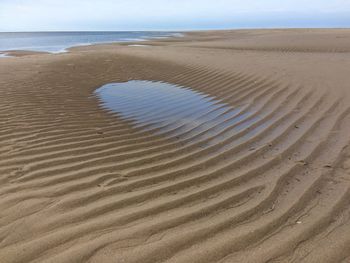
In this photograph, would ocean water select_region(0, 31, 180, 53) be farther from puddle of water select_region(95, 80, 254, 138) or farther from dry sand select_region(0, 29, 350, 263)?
dry sand select_region(0, 29, 350, 263)

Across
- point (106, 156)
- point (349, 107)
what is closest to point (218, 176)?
point (106, 156)

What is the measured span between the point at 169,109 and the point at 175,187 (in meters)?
3.39

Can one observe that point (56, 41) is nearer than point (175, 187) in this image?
No

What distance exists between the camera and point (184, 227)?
2844mm

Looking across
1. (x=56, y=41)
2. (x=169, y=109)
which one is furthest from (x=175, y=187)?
(x=56, y=41)

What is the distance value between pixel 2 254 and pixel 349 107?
5.81 metres

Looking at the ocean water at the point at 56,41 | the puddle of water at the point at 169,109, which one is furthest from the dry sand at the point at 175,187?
the ocean water at the point at 56,41

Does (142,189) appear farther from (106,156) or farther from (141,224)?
(106,156)

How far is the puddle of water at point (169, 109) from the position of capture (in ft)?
18.5

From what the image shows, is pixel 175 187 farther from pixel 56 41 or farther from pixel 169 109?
pixel 56 41

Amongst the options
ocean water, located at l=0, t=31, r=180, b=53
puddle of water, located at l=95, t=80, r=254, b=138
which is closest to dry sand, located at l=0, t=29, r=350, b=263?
puddle of water, located at l=95, t=80, r=254, b=138

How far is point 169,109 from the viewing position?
6.77 metres

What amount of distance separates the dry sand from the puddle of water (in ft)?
0.98

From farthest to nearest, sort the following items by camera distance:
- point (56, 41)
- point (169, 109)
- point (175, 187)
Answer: point (56, 41)
point (169, 109)
point (175, 187)
